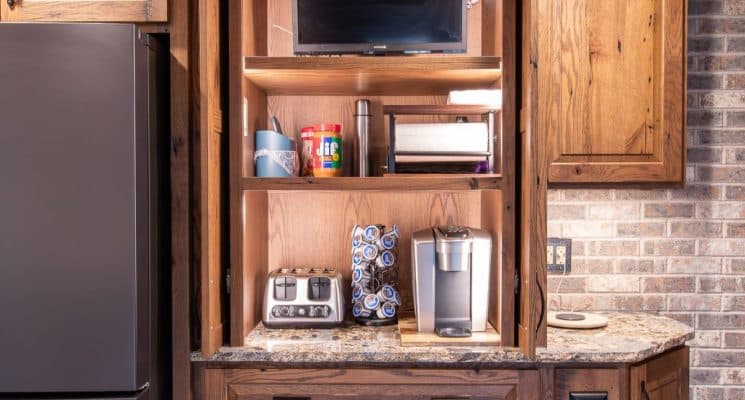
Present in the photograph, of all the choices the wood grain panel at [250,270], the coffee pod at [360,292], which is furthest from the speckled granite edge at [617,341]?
the wood grain panel at [250,270]

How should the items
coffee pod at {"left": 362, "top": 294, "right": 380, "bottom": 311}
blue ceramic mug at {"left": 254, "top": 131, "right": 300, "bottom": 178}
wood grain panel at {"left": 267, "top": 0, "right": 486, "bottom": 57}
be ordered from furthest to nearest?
wood grain panel at {"left": 267, "top": 0, "right": 486, "bottom": 57} → coffee pod at {"left": 362, "top": 294, "right": 380, "bottom": 311} → blue ceramic mug at {"left": 254, "top": 131, "right": 300, "bottom": 178}

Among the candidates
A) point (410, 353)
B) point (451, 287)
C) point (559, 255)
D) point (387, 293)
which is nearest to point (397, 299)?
point (387, 293)

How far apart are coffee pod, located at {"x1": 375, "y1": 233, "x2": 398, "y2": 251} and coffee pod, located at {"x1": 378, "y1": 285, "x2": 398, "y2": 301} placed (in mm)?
131

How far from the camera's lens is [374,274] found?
1954 millimetres

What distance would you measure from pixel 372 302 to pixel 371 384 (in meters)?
0.35

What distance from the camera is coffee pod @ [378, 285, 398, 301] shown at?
1.92 metres

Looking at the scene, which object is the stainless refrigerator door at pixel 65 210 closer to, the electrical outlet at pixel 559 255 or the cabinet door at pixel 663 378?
the cabinet door at pixel 663 378

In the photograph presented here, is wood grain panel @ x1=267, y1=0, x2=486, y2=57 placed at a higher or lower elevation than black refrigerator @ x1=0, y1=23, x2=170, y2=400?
higher

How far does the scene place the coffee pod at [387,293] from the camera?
6.30ft

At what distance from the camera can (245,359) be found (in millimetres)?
1599

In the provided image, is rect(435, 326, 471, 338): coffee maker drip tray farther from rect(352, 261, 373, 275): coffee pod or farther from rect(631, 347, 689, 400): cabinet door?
rect(631, 347, 689, 400): cabinet door

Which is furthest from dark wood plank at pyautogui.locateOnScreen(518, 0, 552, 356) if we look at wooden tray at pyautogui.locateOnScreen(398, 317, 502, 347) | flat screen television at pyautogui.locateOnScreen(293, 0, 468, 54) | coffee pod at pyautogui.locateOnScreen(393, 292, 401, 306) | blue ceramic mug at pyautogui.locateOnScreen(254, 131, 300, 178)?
blue ceramic mug at pyautogui.locateOnScreen(254, 131, 300, 178)

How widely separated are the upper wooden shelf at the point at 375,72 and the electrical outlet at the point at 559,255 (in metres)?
0.67

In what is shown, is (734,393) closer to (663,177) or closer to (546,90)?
(663,177)
